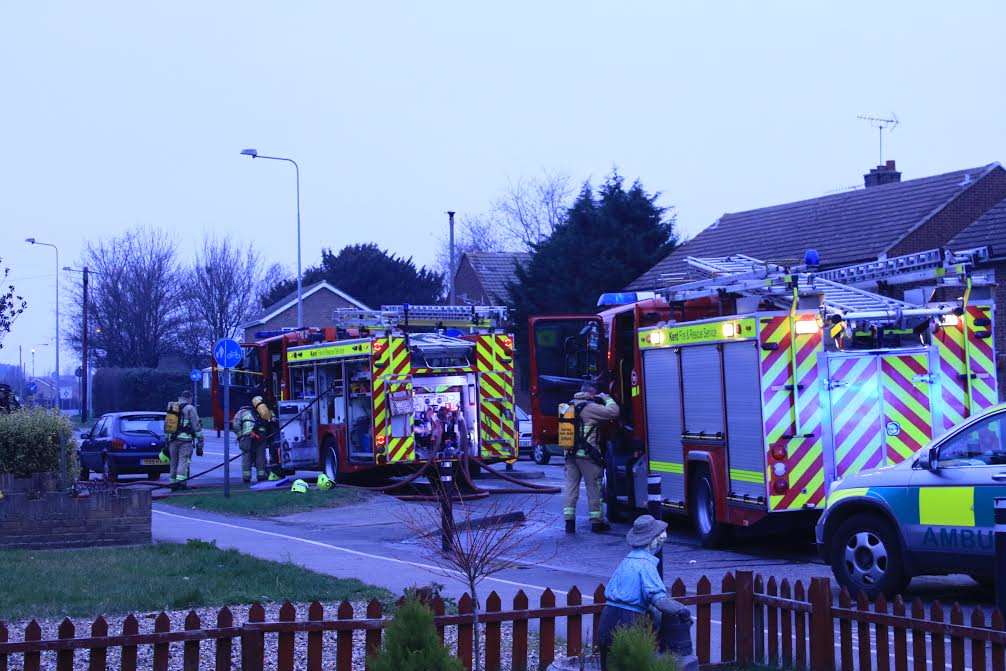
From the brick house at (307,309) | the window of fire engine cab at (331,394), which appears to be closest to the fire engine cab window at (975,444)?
the window of fire engine cab at (331,394)

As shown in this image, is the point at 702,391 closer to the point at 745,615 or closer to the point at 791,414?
the point at 791,414

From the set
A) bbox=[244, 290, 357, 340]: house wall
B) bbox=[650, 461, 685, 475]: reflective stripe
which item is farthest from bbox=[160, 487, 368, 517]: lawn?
bbox=[244, 290, 357, 340]: house wall

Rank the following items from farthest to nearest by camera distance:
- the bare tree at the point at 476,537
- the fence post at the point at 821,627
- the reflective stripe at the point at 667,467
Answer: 1. the reflective stripe at the point at 667,467
2. the bare tree at the point at 476,537
3. the fence post at the point at 821,627

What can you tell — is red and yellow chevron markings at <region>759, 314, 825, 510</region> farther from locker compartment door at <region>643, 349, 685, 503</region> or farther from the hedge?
the hedge

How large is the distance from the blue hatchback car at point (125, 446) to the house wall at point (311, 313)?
4035 centimetres

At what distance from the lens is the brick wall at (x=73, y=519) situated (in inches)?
564

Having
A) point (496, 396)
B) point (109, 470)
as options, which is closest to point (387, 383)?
point (496, 396)

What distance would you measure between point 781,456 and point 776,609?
5.33 m

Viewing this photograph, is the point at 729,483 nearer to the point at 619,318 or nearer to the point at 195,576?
the point at 619,318

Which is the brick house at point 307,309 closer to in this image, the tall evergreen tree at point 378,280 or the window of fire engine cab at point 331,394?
the tall evergreen tree at point 378,280

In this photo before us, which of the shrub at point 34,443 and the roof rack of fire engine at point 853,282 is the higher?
the roof rack of fire engine at point 853,282

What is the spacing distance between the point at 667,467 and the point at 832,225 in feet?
69.9

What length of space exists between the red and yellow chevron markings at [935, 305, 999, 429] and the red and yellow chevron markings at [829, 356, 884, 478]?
74cm

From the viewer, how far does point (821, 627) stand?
25.5 ft
